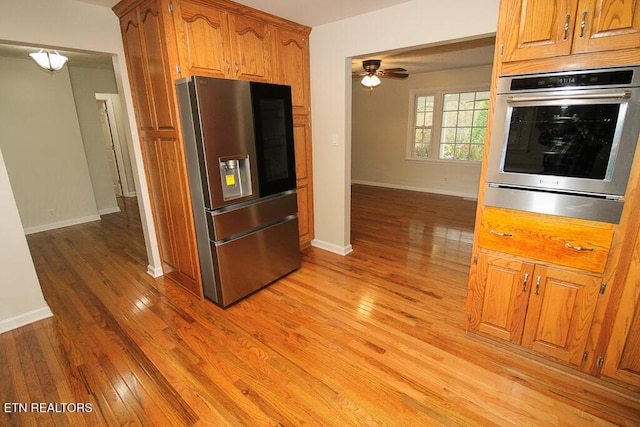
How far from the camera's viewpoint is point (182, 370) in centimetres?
195

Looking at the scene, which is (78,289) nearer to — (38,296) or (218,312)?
(38,296)

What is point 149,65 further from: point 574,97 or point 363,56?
point 574,97

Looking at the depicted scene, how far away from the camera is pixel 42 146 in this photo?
4562 mm

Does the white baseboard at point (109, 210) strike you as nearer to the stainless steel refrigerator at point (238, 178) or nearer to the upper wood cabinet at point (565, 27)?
the stainless steel refrigerator at point (238, 178)

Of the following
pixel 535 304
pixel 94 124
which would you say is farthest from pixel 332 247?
pixel 94 124

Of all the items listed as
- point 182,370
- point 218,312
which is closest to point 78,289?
point 218,312

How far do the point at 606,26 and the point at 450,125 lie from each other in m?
5.19

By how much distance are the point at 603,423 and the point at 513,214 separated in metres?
1.16

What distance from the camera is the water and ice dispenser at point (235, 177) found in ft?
7.88

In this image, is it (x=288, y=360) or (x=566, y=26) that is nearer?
(x=566, y=26)

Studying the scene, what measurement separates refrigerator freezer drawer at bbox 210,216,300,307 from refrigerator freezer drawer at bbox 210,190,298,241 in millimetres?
69

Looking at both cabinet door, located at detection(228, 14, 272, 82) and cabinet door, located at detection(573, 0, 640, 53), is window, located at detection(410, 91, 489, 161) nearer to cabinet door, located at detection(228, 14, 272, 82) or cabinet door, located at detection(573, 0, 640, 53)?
cabinet door, located at detection(228, 14, 272, 82)

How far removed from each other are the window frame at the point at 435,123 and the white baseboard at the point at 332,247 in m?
3.87

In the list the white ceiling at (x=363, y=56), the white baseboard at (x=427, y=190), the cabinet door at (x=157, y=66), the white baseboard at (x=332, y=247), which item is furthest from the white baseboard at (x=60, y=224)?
the white baseboard at (x=427, y=190)
